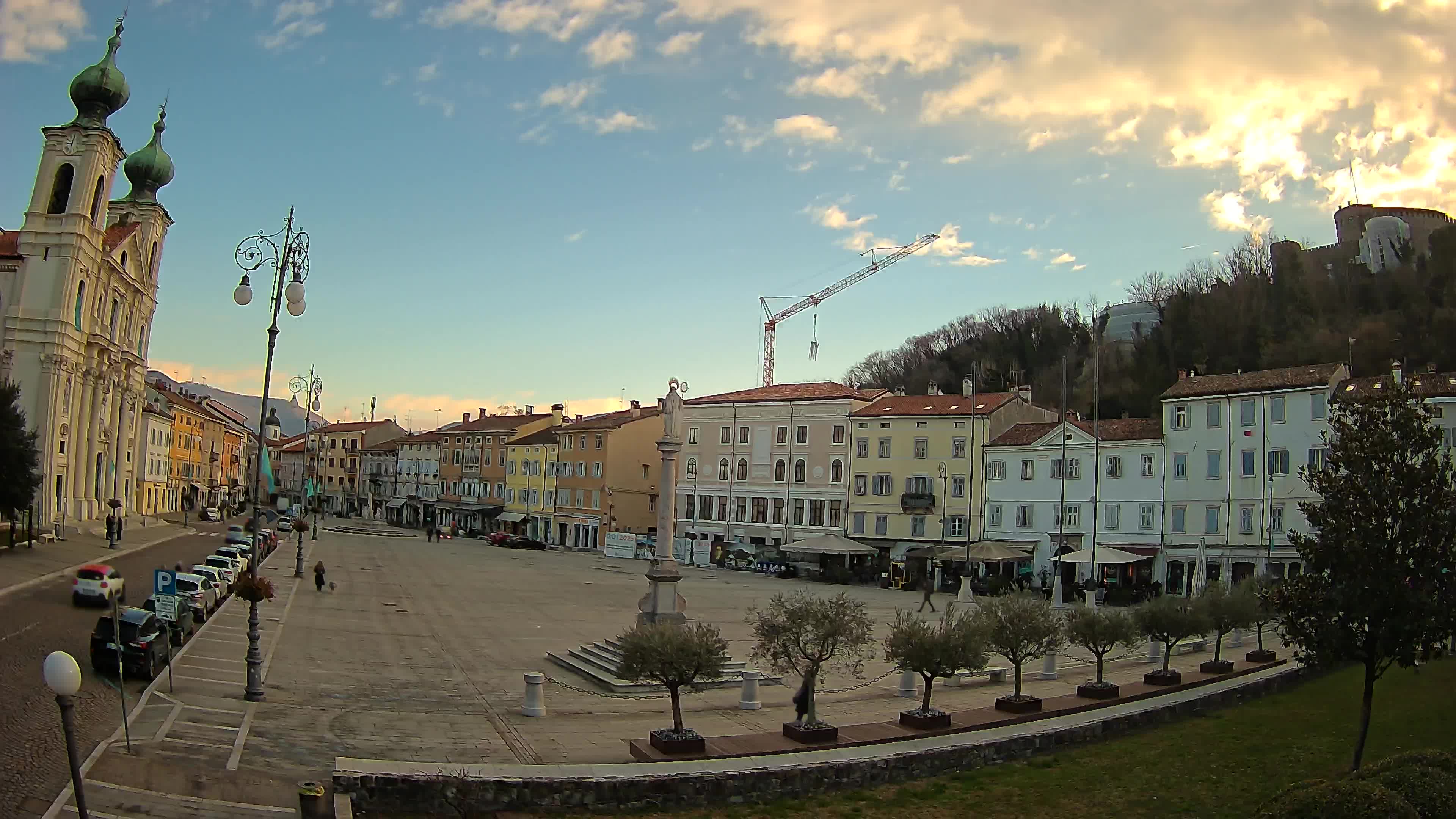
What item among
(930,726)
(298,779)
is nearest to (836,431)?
(930,726)

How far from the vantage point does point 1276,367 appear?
233 feet

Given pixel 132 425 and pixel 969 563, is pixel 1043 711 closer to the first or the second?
pixel 969 563

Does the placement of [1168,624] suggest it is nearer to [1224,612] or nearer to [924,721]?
[1224,612]

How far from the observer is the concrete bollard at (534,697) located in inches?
719

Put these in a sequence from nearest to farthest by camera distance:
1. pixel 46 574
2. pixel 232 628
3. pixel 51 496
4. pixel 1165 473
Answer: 1. pixel 232 628
2. pixel 46 574
3. pixel 1165 473
4. pixel 51 496

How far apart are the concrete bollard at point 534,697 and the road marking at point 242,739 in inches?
181

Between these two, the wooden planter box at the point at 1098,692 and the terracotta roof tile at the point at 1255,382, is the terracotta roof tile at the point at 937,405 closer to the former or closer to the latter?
the terracotta roof tile at the point at 1255,382

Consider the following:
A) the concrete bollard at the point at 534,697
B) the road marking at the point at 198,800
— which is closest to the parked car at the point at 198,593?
the concrete bollard at the point at 534,697

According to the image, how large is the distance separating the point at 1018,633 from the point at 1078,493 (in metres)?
37.8

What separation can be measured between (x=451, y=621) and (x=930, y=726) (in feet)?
62.8

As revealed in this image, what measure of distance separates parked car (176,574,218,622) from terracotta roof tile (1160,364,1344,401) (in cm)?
4454

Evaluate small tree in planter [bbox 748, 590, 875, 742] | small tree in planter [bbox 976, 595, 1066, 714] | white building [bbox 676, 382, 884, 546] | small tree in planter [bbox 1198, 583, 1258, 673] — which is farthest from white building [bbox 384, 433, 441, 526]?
small tree in planter [bbox 748, 590, 875, 742]

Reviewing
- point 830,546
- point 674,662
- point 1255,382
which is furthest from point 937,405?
point 674,662

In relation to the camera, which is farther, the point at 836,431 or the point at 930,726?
the point at 836,431
